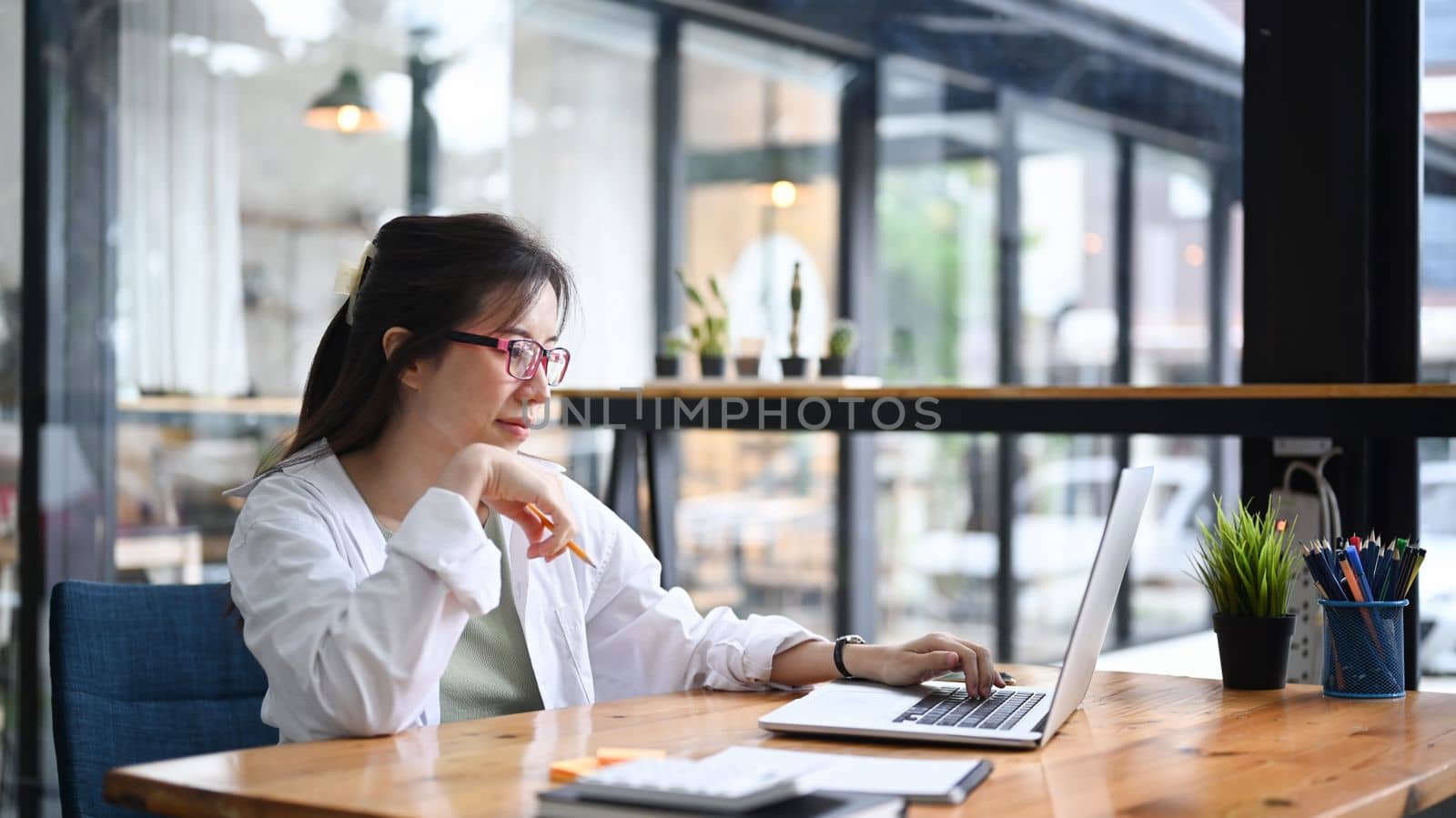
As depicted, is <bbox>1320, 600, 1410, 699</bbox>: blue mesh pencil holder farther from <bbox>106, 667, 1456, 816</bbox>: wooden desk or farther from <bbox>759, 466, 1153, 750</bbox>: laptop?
<bbox>759, 466, 1153, 750</bbox>: laptop

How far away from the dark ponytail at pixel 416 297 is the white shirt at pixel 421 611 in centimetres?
6

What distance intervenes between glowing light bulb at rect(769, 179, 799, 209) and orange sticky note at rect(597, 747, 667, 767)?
4.14m

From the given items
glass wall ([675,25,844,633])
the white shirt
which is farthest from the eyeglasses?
glass wall ([675,25,844,633])

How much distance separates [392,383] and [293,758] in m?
0.61

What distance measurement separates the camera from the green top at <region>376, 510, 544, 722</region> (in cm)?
184

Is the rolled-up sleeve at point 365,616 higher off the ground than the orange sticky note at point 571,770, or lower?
higher

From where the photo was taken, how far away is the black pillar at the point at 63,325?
138 inches

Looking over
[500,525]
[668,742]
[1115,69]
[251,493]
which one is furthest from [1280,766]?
[1115,69]

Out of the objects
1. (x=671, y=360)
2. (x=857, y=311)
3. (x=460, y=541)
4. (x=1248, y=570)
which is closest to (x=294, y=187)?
(x=671, y=360)

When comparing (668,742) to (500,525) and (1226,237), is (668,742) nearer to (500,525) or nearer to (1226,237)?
(500,525)

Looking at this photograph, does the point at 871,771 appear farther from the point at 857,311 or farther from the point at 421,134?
the point at 857,311

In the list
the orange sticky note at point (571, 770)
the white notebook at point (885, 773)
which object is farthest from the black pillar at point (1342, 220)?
the orange sticky note at point (571, 770)

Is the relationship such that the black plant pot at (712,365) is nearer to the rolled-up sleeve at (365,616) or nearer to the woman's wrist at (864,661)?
the woman's wrist at (864,661)

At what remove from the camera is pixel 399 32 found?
4676mm
